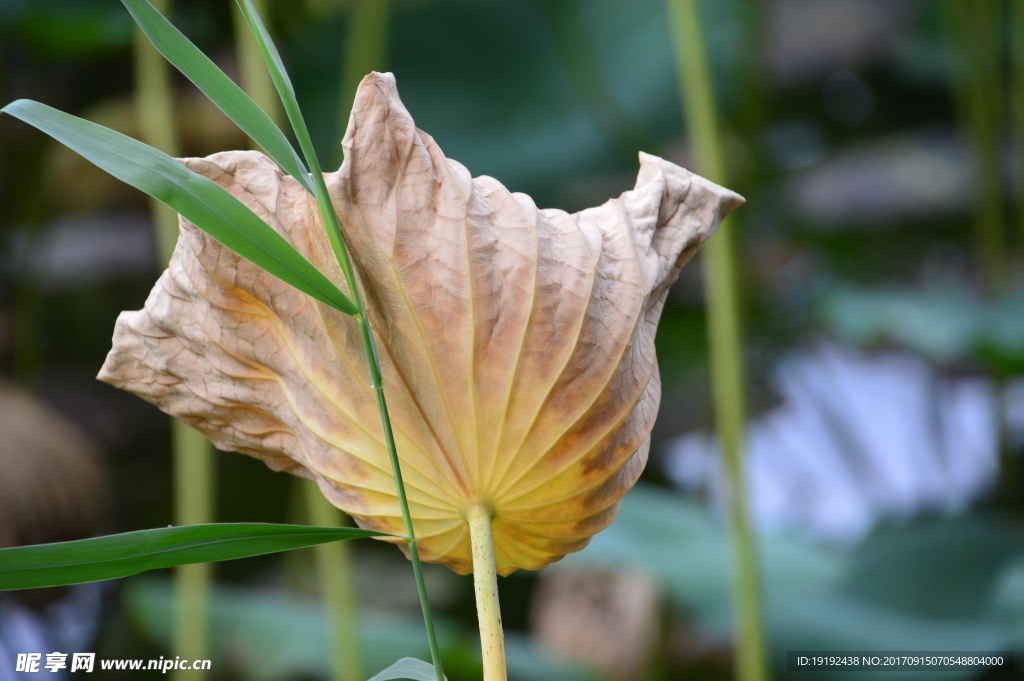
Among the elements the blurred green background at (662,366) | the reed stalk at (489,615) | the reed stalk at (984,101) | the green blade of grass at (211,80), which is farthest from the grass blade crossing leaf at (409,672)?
the reed stalk at (984,101)

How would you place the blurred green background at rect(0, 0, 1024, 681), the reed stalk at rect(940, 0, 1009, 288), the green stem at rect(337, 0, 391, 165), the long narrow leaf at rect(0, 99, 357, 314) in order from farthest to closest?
the reed stalk at rect(940, 0, 1009, 288) < the blurred green background at rect(0, 0, 1024, 681) < the green stem at rect(337, 0, 391, 165) < the long narrow leaf at rect(0, 99, 357, 314)

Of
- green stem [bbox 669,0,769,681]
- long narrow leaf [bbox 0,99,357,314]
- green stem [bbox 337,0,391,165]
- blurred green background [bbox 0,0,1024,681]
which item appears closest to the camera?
long narrow leaf [bbox 0,99,357,314]

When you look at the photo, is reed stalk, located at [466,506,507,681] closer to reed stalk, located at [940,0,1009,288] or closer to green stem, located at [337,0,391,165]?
green stem, located at [337,0,391,165]

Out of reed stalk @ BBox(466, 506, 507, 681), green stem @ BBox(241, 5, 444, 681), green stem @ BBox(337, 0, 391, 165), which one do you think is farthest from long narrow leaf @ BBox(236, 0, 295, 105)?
green stem @ BBox(337, 0, 391, 165)

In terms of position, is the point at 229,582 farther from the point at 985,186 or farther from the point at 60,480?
the point at 985,186

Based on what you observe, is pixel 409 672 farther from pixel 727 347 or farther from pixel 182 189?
pixel 727 347
